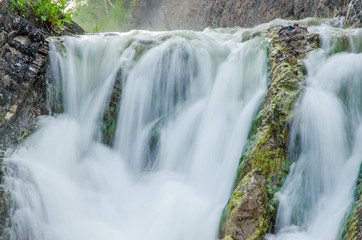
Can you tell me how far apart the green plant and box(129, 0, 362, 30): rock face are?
5.19 m

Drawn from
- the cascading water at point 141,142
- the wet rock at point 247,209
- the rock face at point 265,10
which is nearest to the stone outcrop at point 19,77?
the cascading water at point 141,142

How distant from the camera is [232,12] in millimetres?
10406

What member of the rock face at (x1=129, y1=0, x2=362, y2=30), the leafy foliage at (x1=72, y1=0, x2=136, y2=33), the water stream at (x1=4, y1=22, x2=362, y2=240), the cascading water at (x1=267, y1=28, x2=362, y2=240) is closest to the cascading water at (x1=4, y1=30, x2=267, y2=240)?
the water stream at (x1=4, y1=22, x2=362, y2=240)

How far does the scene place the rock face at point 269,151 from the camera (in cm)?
302

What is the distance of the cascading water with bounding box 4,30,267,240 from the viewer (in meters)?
3.62

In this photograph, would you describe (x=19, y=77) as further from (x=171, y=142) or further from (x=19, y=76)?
(x=171, y=142)

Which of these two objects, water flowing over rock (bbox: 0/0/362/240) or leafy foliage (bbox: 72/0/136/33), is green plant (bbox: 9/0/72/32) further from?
leafy foliage (bbox: 72/0/136/33)

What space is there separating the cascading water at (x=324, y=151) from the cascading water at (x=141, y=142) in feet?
2.27

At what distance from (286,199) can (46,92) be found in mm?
3667

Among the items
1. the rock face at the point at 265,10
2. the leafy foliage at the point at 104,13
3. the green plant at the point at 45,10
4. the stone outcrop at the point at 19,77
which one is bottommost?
the stone outcrop at the point at 19,77

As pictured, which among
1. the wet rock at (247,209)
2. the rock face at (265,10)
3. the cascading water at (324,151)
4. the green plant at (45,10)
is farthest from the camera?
the rock face at (265,10)

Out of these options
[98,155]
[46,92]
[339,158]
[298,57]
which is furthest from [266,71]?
[46,92]

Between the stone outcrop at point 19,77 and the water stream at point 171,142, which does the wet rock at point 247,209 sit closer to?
the water stream at point 171,142

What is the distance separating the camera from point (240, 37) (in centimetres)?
625
